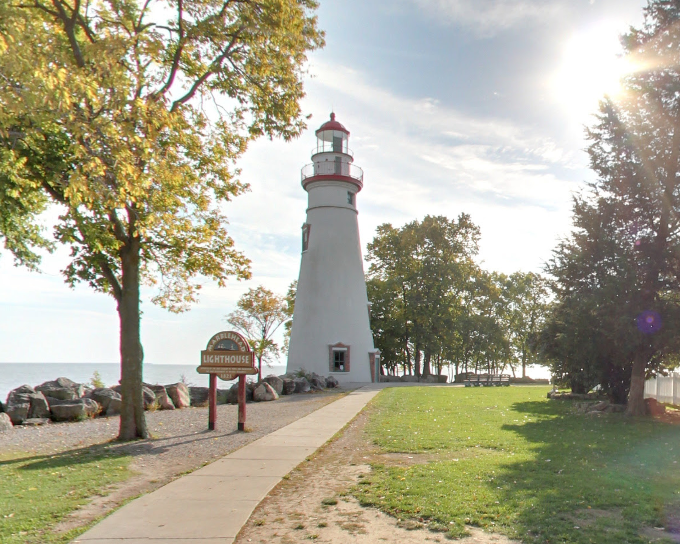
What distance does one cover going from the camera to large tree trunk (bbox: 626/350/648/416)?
55.7 feet

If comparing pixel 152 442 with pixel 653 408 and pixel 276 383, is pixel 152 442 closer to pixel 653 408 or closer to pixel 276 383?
pixel 653 408

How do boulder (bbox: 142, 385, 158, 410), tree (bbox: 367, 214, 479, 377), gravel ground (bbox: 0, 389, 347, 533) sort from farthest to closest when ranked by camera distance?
tree (bbox: 367, 214, 479, 377)
boulder (bbox: 142, 385, 158, 410)
gravel ground (bbox: 0, 389, 347, 533)

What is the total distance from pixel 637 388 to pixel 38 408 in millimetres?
17846

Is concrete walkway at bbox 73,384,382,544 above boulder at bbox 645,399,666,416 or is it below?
above

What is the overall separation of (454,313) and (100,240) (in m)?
41.0

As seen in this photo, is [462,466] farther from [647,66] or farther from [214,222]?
[647,66]

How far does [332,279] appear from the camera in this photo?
3859cm

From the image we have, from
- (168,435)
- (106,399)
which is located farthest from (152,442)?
(106,399)

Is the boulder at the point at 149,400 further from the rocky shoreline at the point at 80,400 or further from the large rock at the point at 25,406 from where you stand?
the large rock at the point at 25,406

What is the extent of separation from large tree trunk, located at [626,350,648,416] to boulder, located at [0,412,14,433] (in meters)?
17.5

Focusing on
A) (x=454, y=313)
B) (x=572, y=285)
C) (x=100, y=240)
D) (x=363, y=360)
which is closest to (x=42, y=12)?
(x=100, y=240)

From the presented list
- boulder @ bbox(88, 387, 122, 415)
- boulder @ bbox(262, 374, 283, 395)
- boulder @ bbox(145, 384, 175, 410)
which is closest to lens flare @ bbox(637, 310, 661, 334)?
boulder @ bbox(145, 384, 175, 410)

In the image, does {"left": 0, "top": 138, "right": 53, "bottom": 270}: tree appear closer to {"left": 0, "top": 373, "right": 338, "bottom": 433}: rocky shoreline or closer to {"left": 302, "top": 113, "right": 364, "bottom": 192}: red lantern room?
{"left": 0, "top": 373, "right": 338, "bottom": 433}: rocky shoreline

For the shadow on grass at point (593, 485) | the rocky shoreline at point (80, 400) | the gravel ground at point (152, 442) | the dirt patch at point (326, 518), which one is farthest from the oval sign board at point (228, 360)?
the shadow on grass at point (593, 485)
